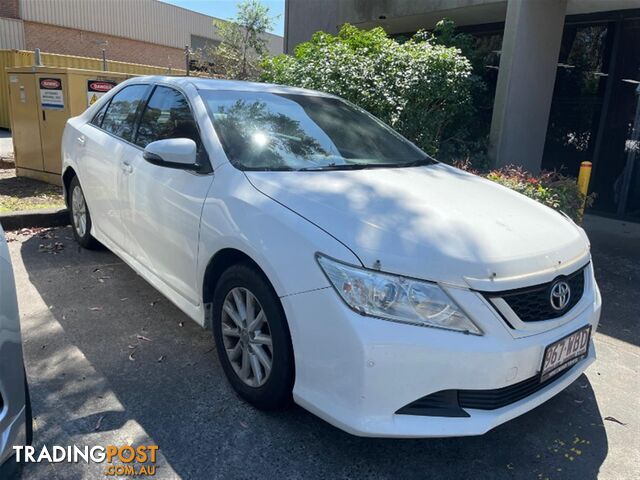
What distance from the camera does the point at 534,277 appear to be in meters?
2.25

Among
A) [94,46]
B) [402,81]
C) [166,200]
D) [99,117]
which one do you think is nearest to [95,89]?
[99,117]

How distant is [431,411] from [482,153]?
18.5 feet

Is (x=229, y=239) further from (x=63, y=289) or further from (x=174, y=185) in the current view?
(x=63, y=289)

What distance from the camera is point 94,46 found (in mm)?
29000

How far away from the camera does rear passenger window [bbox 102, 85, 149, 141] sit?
4.02 m

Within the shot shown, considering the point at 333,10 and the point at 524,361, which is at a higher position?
the point at 333,10

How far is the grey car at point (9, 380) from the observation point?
1.82 m

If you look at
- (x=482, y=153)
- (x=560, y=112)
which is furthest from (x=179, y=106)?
(x=560, y=112)

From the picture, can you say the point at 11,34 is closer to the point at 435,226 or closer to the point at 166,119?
the point at 166,119

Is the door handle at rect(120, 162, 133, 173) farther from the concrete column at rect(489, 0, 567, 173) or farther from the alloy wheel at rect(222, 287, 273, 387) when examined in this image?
the concrete column at rect(489, 0, 567, 173)

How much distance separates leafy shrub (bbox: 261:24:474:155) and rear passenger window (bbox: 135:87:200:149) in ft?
11.2

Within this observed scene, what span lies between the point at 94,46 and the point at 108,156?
28987 millimetres

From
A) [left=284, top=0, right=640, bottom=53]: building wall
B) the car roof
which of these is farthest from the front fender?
[left=284, top=0, right=640, bottom=53]: building wall

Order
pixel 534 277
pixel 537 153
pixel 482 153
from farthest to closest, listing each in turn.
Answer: pixel 537 153 < pixel 482 153 < pixel 534 277
